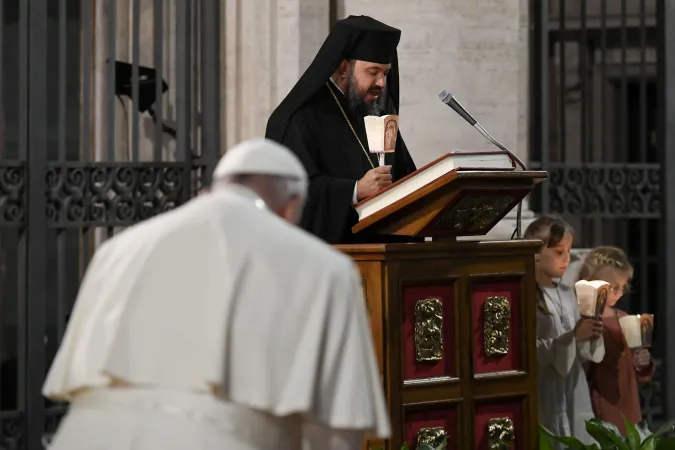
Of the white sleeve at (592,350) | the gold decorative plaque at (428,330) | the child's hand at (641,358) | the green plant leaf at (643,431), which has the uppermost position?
the gold decorative plaque at (428,330)

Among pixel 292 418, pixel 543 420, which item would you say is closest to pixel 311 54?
pixel 543 420

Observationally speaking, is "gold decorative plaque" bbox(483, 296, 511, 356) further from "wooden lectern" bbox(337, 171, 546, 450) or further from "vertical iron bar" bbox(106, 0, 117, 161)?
"vertical iron bar" bbox(106, 0, 117, 161)

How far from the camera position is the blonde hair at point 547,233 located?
6.13m

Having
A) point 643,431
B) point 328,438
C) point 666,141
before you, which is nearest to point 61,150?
point 643,431

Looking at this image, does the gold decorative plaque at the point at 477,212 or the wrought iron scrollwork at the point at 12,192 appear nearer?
the gold decorative plaque at the point at 477,212

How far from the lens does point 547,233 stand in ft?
20.4

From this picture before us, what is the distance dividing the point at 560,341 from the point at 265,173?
314 centimetres

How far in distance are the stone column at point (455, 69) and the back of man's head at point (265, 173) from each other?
467cm

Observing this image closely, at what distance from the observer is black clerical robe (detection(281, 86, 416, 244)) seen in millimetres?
→ 5328

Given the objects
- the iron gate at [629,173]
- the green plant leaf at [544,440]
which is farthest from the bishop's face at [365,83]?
the iron gate at [629,173]

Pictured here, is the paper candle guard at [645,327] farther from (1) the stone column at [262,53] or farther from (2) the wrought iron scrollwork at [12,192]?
(2) the wrought iron scrollwork at [12,192]

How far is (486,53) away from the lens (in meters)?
8.02

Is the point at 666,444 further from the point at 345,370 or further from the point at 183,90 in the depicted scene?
the point at 183,90

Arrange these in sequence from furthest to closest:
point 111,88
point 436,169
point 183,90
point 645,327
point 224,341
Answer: point 183,90 < point 111,88 < point 645,327 < point 436,169 < point 224,341
